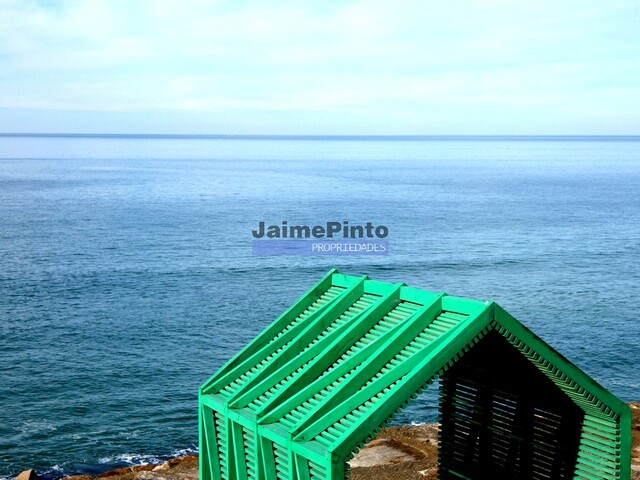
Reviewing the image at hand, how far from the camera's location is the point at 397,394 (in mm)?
13250

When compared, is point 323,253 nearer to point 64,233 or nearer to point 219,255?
point 219,255

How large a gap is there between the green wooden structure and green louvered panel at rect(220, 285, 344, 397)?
3 centimetres

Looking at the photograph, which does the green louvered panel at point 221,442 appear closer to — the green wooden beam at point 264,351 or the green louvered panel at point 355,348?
the green wooden beam at point 264,351

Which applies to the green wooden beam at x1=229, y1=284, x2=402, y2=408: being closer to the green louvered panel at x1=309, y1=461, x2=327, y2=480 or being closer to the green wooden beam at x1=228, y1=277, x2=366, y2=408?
the green wooden beam at x1=228, y1=277, x2=366, y2=408

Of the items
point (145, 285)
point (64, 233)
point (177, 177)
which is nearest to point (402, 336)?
point (145, 285)

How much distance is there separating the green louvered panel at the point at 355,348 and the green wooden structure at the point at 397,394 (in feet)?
0.08

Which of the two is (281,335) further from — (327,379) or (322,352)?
(327,379)

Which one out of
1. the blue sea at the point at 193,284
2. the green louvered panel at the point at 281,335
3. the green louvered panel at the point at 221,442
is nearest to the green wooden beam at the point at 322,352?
the green louvered panel at the point at 281,335

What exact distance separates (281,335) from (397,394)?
4488 millimetres

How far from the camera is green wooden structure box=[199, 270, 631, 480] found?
1358 centimetres

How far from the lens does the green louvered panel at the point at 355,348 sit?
Answer: 47.3ft

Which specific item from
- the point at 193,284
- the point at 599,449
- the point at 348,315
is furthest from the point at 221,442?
the point at 193,284

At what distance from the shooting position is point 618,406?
14883 millimetres

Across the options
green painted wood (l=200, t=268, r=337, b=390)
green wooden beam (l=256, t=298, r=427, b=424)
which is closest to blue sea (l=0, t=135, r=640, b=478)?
green painted wood (l=200, t=268, r=337, b=390)
